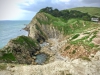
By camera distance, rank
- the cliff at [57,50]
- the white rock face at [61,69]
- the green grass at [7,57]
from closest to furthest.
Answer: the white rock face at [61,69] < the cliff at [57,50] < the green grass at [7,57]

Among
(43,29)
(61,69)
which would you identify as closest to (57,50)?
(43,29)

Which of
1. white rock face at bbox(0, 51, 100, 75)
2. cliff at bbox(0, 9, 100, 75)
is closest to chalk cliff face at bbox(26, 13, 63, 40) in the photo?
cliff at bbox(0, 9, 100, 75)

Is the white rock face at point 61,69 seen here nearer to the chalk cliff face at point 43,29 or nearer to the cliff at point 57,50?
the cliff at point 57,50

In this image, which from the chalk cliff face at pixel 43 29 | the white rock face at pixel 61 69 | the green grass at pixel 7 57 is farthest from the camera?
the chalk cliff face at pixel 43 29

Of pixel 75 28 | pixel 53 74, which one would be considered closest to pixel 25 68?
pixel 53 74

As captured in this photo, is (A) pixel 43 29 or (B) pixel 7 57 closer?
(B) pixel 7 57

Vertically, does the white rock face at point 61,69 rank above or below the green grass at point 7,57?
above

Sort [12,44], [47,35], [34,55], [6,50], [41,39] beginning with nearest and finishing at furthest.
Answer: [6,50] → [12,44] → [34,55] → [41,39] → [47,35]

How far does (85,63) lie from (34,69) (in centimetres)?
1545

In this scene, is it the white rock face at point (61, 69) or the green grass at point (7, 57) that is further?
the green grass at point (7, 57)

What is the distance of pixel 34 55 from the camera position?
91.1 metres

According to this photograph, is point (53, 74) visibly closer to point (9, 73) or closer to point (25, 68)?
point (25, 68)

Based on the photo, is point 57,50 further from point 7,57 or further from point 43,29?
point 43,29

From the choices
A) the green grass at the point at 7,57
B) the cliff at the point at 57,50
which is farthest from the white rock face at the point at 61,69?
the green grass at the point at 7,57
